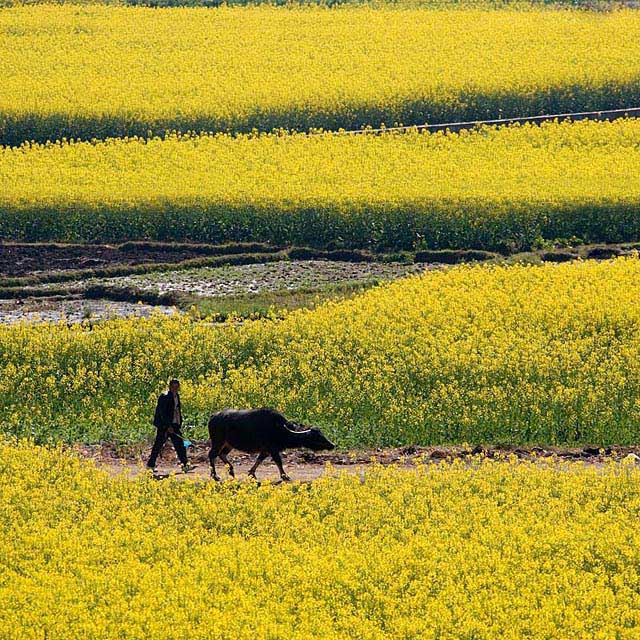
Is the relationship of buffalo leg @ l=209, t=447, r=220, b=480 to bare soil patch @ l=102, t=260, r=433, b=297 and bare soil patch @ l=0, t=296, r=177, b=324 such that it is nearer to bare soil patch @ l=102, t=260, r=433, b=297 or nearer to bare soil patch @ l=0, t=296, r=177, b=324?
bare soil patch @ l=0, t=296, r=177, b=324

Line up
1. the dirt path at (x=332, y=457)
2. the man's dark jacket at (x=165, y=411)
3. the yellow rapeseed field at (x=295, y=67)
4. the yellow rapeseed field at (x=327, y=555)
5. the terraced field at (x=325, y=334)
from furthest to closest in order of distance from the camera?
the yellow rapeseed field at (x=295, y=67) → the dirt path at (x=332, y=457) → the man's dark jacket at (x=165, y=411) → the terraced field at (x=325, y=334) → the yellow rapeseed field at (x=327, y=555)

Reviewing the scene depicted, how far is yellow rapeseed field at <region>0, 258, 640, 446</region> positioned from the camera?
83.8ft

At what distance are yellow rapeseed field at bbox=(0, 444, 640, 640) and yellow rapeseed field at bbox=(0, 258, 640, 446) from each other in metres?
2.79

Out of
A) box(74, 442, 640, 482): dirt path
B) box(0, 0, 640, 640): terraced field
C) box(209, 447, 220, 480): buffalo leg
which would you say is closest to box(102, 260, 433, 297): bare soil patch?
Answer: box(0, 0, 640, 640): terraced field

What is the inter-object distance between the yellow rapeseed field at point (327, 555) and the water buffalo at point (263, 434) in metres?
0.54

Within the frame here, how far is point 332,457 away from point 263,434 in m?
3.23

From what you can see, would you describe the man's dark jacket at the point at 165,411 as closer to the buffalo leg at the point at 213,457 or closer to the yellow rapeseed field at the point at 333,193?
the buffalo leg at the point at 213,457

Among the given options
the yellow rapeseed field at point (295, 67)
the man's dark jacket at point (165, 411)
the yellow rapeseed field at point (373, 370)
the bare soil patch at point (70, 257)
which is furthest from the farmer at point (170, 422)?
the yellow rapeseed field at point (295, 67)

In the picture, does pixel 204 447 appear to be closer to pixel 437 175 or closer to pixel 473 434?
pixel 473 434

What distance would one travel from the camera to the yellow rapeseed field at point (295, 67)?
2014 inches

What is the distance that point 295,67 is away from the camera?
188ft

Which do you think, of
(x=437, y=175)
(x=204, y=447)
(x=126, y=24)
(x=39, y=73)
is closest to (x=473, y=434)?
(x=204, y=447)

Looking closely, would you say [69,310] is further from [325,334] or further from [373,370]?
[373,370]

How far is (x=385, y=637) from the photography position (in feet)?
53.9
